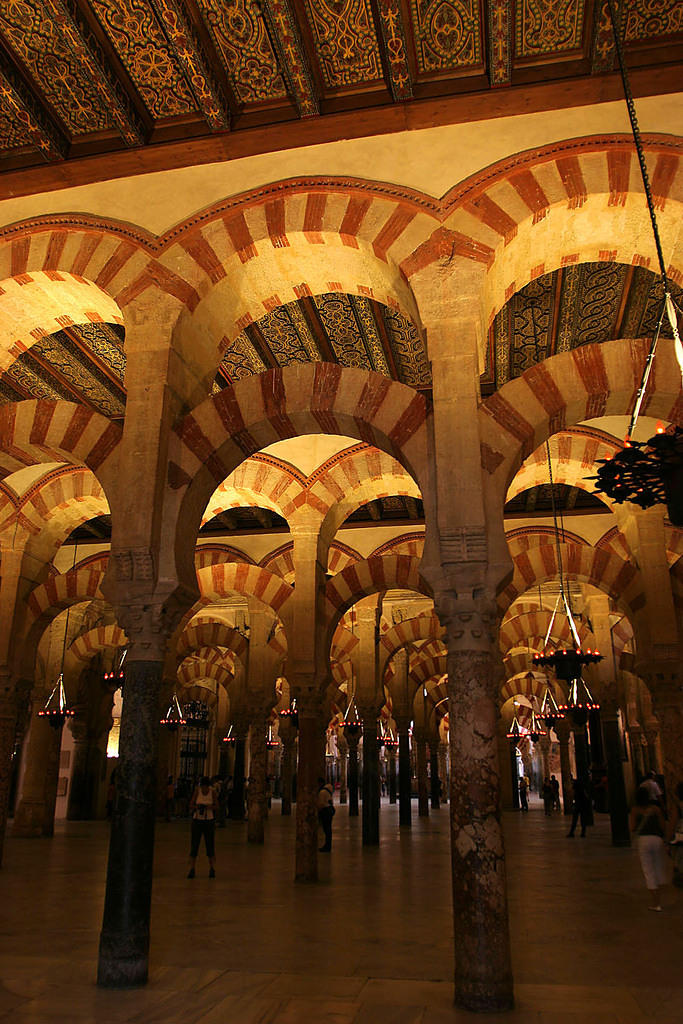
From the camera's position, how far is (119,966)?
11.8ft

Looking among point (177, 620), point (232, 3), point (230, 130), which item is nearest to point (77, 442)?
point (177, 620)

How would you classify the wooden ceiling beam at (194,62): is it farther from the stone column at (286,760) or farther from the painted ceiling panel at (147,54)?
the stone column at (286,760)

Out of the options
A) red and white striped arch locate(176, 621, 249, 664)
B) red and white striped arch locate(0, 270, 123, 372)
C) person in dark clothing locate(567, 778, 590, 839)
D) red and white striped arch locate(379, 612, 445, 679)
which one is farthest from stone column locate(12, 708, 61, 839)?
person in dark clothing locate(567, 778, 590, 839)

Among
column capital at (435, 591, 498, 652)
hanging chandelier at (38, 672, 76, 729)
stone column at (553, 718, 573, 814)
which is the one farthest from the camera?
stone column at (553, 718, 573, 814)

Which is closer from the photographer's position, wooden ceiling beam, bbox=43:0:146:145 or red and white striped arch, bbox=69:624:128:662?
wooden ceiling beam, bbox=43:0:146:145

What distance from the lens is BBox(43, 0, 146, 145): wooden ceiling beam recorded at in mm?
4238

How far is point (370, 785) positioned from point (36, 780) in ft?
16.5

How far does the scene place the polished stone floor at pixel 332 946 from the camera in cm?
321

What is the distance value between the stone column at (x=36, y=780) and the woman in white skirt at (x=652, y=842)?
8635 mm

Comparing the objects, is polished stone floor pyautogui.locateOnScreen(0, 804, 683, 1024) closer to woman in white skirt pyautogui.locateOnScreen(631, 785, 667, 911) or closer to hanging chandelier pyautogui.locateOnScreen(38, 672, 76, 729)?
woman in white skirt pyautogui.locateOnScreen(631, 785, 667, 911)

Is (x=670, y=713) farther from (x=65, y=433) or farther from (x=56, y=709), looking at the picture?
(x=56, y=709)

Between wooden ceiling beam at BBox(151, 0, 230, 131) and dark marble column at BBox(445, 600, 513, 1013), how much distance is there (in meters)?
3.34

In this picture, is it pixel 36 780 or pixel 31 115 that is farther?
pixel 36 780

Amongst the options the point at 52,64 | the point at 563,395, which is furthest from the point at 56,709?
the point at 563,395
